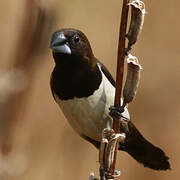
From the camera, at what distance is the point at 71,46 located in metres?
1.77

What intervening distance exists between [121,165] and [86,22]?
82 centimetres

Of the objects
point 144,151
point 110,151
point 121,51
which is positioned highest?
point 121,51

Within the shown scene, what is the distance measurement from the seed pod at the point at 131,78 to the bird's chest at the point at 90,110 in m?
0.57

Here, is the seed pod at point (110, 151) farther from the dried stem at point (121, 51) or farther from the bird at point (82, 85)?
the bird at point (82, 85)

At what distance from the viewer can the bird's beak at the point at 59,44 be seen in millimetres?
1587

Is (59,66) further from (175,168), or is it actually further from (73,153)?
(175,168)

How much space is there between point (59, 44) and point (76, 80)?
0.92 feet

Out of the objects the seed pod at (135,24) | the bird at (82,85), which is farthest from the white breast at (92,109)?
the seed pod at (135,24)

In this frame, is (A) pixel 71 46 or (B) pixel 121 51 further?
(A) pixel 71 46

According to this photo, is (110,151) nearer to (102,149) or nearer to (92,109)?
(102,149)

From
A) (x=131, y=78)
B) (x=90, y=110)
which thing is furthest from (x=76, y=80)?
(x=131, y=78)

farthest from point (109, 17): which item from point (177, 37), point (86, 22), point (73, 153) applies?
point (73, 153)

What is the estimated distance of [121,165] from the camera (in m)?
2.75

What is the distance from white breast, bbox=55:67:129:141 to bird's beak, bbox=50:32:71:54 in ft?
0.91
